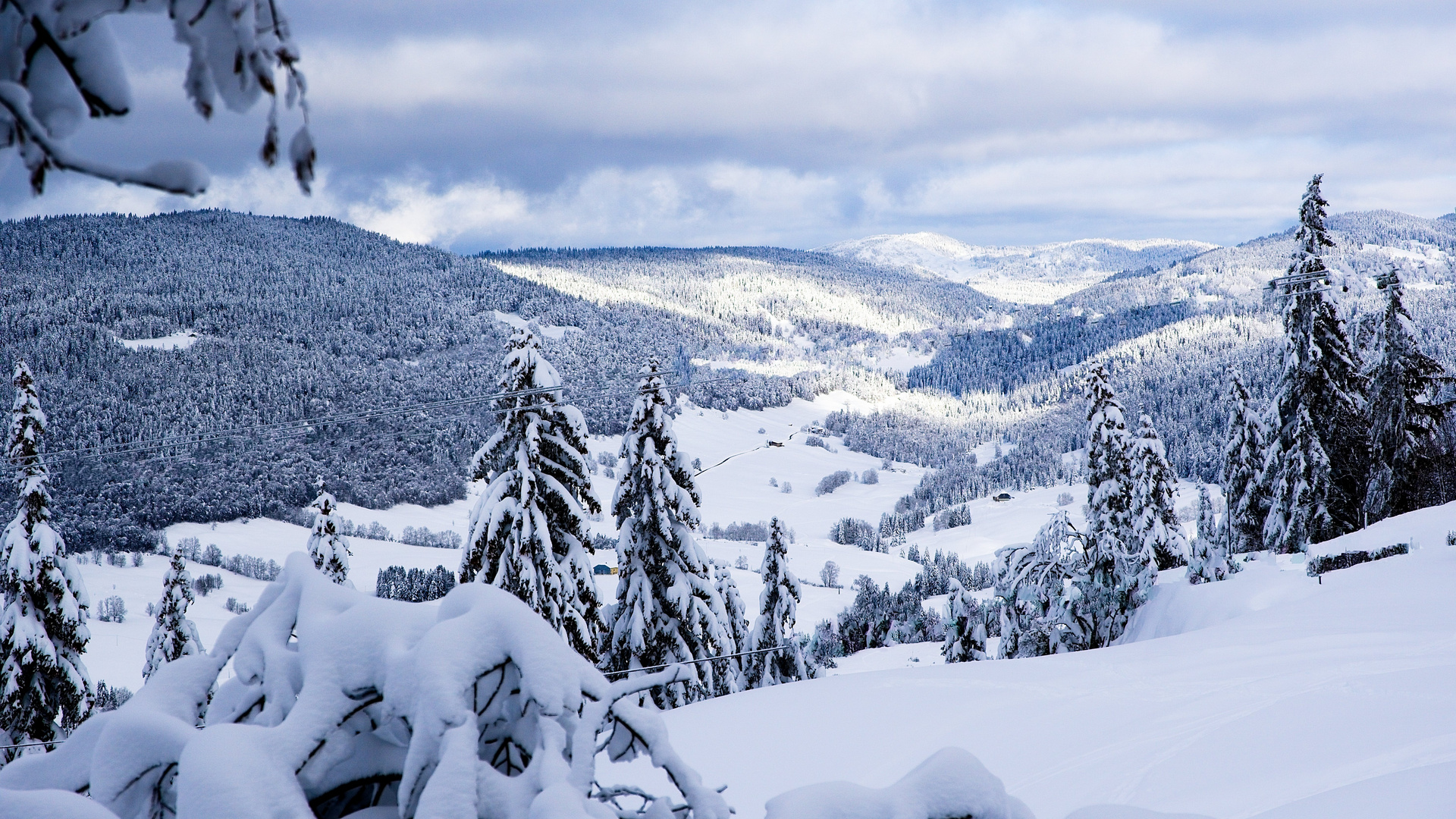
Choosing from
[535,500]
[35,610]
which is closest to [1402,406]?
[535,500]

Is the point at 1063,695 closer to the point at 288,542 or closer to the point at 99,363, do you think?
the point at 288,542

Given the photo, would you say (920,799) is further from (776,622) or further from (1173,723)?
(776,622)

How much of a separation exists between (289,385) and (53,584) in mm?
38451

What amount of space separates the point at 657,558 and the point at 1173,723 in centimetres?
1088

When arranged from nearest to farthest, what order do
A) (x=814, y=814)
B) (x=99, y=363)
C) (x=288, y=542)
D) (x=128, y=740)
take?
(x=128, y=740) < (x=814, y=814) < (x=288, y=542) < (x=99, y=363)

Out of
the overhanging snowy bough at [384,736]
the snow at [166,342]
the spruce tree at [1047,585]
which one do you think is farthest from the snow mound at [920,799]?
the snow at [166,342]

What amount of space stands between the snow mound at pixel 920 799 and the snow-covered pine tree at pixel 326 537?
701 inches

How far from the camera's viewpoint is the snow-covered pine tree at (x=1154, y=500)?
2347 centimetres

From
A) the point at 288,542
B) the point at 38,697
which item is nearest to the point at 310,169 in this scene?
the point at 38,697

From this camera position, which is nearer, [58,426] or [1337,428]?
[1337,428]

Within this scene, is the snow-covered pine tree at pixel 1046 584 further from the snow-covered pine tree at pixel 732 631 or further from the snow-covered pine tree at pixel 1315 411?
the snow-covered pine tree at pixel 1315 411

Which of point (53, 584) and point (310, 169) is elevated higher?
point (310, 169)

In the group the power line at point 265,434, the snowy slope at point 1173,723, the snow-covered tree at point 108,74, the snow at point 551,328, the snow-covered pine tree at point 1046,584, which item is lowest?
the snow-covered pine tree at point 1046,584

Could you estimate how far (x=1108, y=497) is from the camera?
19828mm
